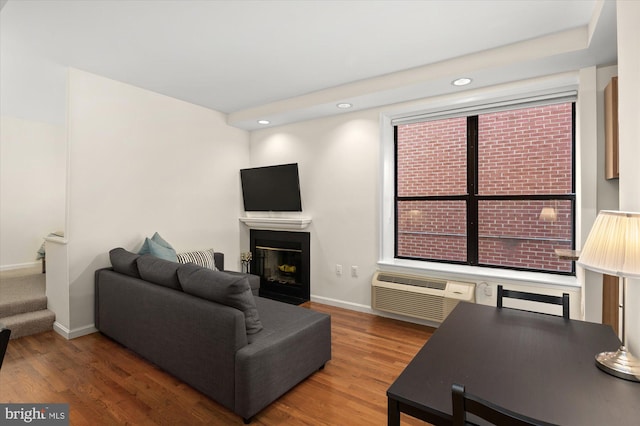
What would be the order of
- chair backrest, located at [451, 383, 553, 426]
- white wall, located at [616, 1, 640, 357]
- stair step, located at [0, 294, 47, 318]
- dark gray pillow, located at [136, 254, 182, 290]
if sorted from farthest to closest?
stair step, located at [0, 294, 47, 318]
dark gray pillow, located at [136, 254, 182, 290]
white wall, located at [616, 1, 640, 357]
chair backrest, located at [451, 383, 553, 426]

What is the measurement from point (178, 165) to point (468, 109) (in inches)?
137

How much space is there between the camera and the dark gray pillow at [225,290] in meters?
2.04

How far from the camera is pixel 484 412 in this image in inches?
31.4

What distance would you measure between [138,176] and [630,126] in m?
4.09

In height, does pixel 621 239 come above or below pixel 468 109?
below

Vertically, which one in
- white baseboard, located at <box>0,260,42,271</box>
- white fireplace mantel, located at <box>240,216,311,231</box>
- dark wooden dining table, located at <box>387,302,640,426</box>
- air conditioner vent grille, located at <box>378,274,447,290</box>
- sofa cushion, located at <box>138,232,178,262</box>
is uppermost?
white fireplace mantel, located at <box>240,216,311,231</box>

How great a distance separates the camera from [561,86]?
2.99 meters

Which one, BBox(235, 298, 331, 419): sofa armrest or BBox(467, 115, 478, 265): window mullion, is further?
BBox(467, 115, 478, 265): window mullion

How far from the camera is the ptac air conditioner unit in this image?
3.29 metres

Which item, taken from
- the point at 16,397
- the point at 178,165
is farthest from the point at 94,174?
the point at 16,397

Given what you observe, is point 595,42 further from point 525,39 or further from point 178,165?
point 178,165

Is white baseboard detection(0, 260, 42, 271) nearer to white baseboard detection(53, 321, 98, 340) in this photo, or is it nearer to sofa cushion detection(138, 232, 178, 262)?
white baseboard detection(53, 321, 98, 340)

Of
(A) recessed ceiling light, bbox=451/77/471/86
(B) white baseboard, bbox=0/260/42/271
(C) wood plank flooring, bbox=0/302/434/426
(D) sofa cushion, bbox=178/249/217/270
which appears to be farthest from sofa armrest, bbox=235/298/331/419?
(B) white baseboard, bbox=0/260/42/271

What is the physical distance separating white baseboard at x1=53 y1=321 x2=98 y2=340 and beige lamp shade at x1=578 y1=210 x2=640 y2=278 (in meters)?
4.04
